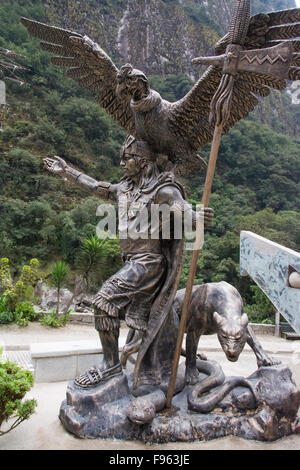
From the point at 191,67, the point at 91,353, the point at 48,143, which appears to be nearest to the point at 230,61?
the point at 91,353

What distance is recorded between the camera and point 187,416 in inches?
125

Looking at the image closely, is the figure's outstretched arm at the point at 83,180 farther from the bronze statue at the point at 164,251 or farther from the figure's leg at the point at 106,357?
the figure's leg at the point at 106,357

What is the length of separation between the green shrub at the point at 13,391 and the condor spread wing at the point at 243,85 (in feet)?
8.44

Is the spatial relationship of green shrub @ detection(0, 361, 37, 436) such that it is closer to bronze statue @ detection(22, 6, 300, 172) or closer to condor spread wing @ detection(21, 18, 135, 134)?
bronze statue @ detection(22, 6, 300, 172)

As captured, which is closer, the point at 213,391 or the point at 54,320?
the point at 213,391

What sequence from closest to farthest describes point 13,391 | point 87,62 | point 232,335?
point 13,391, point 232,335, point 87,62

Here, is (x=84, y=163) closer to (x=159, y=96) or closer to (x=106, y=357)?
(x=159, y=96)

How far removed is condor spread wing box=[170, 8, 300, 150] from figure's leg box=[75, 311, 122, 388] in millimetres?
1922

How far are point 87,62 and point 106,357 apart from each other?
9.63 feet

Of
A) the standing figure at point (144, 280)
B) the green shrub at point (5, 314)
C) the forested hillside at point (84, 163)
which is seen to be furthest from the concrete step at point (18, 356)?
the forested hillside at point (84, 163)

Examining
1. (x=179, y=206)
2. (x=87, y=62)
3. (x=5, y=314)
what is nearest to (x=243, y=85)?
(x=179, y=206)

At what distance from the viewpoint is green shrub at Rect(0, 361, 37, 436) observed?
2748 millimetres

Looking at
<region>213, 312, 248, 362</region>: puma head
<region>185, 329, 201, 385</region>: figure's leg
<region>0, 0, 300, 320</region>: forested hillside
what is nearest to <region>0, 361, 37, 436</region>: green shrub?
<region>185, 329, 201, 385</region>: figure's leg

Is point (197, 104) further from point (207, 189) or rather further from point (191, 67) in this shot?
point (191, 67)
